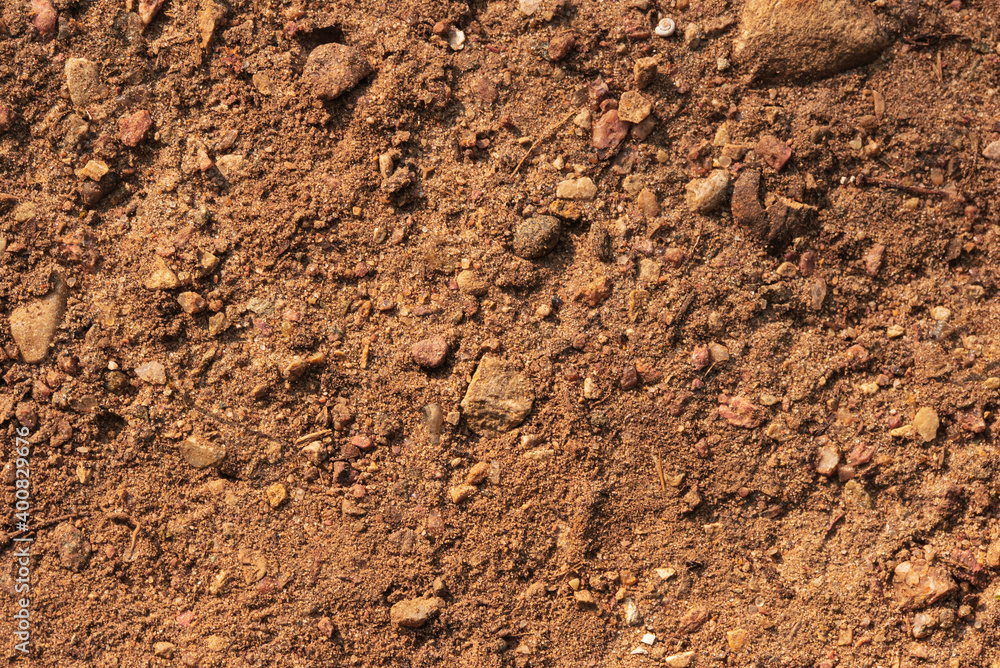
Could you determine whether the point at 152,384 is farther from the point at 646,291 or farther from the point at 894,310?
the point at 894,310

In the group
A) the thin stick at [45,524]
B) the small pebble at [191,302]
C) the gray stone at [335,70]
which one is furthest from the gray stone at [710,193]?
the thin stick at [45,524]

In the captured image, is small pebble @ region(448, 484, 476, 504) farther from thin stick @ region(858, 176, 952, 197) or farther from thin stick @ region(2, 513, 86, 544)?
thin stick @ region(858, 176, 952, 197)

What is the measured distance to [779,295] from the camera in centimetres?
215

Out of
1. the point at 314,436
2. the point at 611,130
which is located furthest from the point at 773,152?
the point at 314,436

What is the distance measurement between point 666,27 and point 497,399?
1205mm

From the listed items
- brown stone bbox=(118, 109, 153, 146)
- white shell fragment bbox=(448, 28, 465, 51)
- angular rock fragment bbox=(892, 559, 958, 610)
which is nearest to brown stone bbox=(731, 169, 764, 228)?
white shell fragment bbox=(448, 28, 465, 51)

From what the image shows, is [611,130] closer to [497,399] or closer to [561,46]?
[561,46]

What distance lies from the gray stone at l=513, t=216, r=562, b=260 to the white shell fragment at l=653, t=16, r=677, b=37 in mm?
637

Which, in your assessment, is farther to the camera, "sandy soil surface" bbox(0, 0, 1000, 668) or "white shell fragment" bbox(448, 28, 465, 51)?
"white shell fragment" bbox(448, 28, 465, 51)

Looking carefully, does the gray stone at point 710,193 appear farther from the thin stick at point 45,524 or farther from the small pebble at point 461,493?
the thin stick at point 45,524

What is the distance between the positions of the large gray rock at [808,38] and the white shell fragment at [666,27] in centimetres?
20

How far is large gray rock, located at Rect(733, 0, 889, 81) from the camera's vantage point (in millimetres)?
2158

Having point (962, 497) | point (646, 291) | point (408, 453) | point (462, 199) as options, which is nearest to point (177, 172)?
point (462, 199)

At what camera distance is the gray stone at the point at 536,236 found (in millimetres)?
2150
